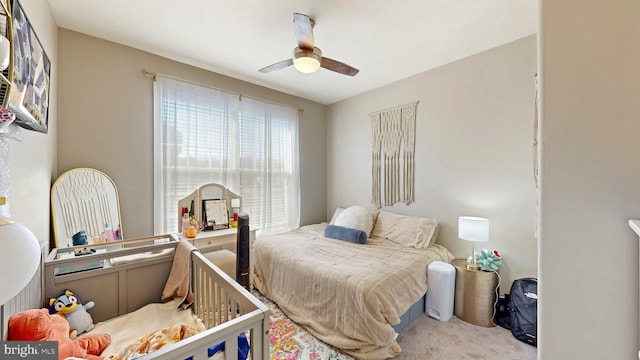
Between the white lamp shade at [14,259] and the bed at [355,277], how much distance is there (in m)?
1.61

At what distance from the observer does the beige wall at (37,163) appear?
46.5 inches

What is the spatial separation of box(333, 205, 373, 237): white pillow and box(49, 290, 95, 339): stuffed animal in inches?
93.2

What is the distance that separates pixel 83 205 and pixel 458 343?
130 inches

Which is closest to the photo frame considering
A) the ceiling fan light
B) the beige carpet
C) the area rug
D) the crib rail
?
the crib rail

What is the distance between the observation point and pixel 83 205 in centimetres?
202

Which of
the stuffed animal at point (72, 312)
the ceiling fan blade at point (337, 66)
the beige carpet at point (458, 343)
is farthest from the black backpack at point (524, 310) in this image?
the stuffed animal at point (72, 312)

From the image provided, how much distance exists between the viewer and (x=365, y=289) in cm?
169

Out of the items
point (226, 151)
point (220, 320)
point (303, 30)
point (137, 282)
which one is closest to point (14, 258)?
point (220, 320)

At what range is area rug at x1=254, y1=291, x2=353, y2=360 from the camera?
1.70 m

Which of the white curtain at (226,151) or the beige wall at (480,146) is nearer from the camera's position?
the beige wall at (480,146)

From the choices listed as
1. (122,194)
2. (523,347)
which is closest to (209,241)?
(122,194)

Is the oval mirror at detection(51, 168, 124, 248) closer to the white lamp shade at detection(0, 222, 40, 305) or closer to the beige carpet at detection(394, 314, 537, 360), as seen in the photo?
the white lamp shade at detection(0, 222, 40, 305)

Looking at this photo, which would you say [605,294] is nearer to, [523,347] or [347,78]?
[523,347]

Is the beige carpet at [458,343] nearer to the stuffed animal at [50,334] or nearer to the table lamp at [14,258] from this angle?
the stuffed animal at [50,334]
